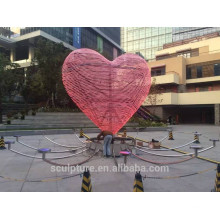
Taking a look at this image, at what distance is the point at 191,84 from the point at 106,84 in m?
25.6

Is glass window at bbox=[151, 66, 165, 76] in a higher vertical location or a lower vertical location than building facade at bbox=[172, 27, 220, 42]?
lower

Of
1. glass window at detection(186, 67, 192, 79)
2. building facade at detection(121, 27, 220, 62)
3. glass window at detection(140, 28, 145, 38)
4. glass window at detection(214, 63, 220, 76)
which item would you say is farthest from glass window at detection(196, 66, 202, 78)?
glass window at detection(140, 28, 145, 38)

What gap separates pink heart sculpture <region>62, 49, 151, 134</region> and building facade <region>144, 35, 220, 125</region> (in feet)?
64.3

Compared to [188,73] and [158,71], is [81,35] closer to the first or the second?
[158,71]

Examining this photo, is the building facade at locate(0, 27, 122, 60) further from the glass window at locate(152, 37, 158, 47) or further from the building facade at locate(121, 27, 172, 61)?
the glass window at locate(152, 37, 158, 47)

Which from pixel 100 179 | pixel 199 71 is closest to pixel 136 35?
pixel 199 71

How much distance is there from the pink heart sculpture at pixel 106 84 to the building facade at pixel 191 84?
64.3 ft

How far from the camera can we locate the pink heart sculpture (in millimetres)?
6504

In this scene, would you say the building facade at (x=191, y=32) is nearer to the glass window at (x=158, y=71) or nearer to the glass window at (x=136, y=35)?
the glass window at (x=136, y=35)

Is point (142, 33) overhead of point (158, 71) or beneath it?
overhead

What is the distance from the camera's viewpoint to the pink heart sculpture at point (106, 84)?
6.50 meters

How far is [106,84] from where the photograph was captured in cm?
650

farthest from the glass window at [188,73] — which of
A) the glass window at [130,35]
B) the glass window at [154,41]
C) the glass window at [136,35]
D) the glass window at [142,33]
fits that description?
the glass window at [130,35]

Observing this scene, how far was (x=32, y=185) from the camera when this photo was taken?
4.62m
